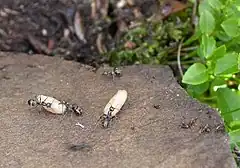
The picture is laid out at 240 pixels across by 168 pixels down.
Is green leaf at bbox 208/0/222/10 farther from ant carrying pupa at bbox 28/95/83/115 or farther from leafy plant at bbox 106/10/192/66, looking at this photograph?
ant carrying pupa at bbox 28/95/83/115

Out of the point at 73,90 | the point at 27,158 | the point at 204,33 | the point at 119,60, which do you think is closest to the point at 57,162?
the point at 27,158

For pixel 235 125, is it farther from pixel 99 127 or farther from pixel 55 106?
pixel 55 106

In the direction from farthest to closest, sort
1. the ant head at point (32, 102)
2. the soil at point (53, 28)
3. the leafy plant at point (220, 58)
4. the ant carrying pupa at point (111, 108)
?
the soil at point (53, 28) → the leafy plant at point (220, 58) → the ant head at point (32, 102) → the ant carrying pupa at point (111, 108)

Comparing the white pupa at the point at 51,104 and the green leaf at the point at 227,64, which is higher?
the green leaf at the point at 227,64

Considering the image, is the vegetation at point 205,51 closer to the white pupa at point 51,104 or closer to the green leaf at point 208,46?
the green leaf at point 208,46

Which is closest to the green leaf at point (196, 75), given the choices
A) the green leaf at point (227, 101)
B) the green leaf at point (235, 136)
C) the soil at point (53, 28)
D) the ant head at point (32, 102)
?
the green leaf at point (227, 101)

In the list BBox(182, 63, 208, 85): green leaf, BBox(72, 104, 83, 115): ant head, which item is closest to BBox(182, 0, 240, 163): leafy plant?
BBox(182, 63, 208, 85): green leaf

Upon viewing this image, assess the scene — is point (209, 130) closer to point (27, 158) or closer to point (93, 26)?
point (27, 158)
